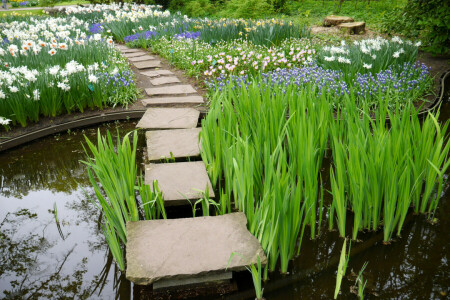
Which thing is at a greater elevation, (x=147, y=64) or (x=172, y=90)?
(x=147, y=64)

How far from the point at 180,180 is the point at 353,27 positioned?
774 centimetres

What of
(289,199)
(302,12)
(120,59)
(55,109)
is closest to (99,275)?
(289,199)

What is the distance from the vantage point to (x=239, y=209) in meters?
2.40

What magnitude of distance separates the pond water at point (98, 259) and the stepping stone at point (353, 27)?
6.90m

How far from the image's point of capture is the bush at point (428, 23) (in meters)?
5.94

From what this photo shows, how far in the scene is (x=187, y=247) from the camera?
1.95 metres

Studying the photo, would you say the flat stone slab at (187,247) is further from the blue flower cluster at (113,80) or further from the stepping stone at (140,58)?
the stepping stone at (140,58)

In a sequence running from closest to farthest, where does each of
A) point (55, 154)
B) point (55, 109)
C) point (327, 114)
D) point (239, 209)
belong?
point (239, 209)
point (327, 114)
point (55, 154)
point (55, 109)

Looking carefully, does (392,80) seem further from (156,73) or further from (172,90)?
(156,73)

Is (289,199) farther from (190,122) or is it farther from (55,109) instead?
(55,109)

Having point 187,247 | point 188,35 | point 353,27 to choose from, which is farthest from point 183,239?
point 353,27

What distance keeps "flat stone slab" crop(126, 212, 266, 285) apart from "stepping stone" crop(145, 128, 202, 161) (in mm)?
936

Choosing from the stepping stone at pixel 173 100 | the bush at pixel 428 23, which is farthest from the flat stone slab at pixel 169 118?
the bush at pixel 428 23

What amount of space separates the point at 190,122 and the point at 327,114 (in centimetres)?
149
